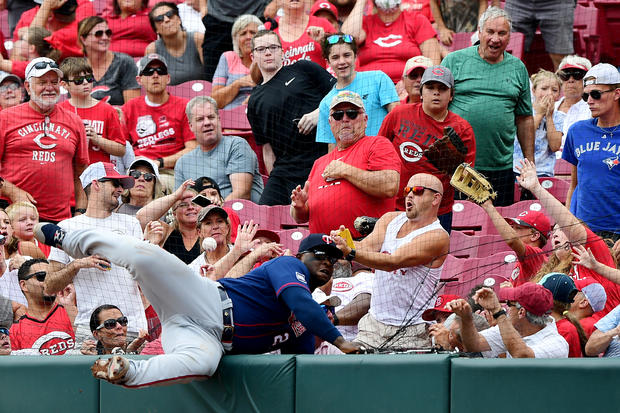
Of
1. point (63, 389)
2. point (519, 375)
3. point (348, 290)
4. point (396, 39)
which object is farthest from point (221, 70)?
point (519, 375)

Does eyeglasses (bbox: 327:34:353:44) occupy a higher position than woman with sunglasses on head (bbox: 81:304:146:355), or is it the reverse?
eyeglasses (bbox: 327:34:353:44)

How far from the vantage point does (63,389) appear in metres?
5.81

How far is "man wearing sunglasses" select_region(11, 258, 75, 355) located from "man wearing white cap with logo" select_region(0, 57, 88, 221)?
1170mm

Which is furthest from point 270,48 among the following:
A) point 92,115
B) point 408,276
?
point 408,276

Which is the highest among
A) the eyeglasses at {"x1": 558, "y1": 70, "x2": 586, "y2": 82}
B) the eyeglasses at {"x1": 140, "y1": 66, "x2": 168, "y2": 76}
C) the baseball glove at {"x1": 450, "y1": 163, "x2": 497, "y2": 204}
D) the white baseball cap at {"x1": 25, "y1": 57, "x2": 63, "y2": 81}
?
the white baseball cap at {"x1": 25, "y1": 57, "x2": 63, "y2": 81}

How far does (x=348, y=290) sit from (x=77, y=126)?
2.91 m

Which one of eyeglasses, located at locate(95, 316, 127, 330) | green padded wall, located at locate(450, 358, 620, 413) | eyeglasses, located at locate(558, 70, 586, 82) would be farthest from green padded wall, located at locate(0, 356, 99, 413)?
eyeglasses, located at locate(558, 70, 586, 82)

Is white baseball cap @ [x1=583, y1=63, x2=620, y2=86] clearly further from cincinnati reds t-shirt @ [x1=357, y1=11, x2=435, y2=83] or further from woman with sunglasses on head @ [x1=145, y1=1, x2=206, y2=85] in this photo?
woman with sunglasses on head @ [x1=145, y1=1, x2=206, y2=85]

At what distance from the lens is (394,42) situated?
33.0 feet

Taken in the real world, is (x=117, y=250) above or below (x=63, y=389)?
above

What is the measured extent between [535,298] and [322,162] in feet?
8.12

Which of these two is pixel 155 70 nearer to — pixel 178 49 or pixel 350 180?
pixel 178 49

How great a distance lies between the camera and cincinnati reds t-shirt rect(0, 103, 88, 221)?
8477 mm

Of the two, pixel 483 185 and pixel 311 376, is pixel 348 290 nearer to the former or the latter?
Answer: pixel 483 185
